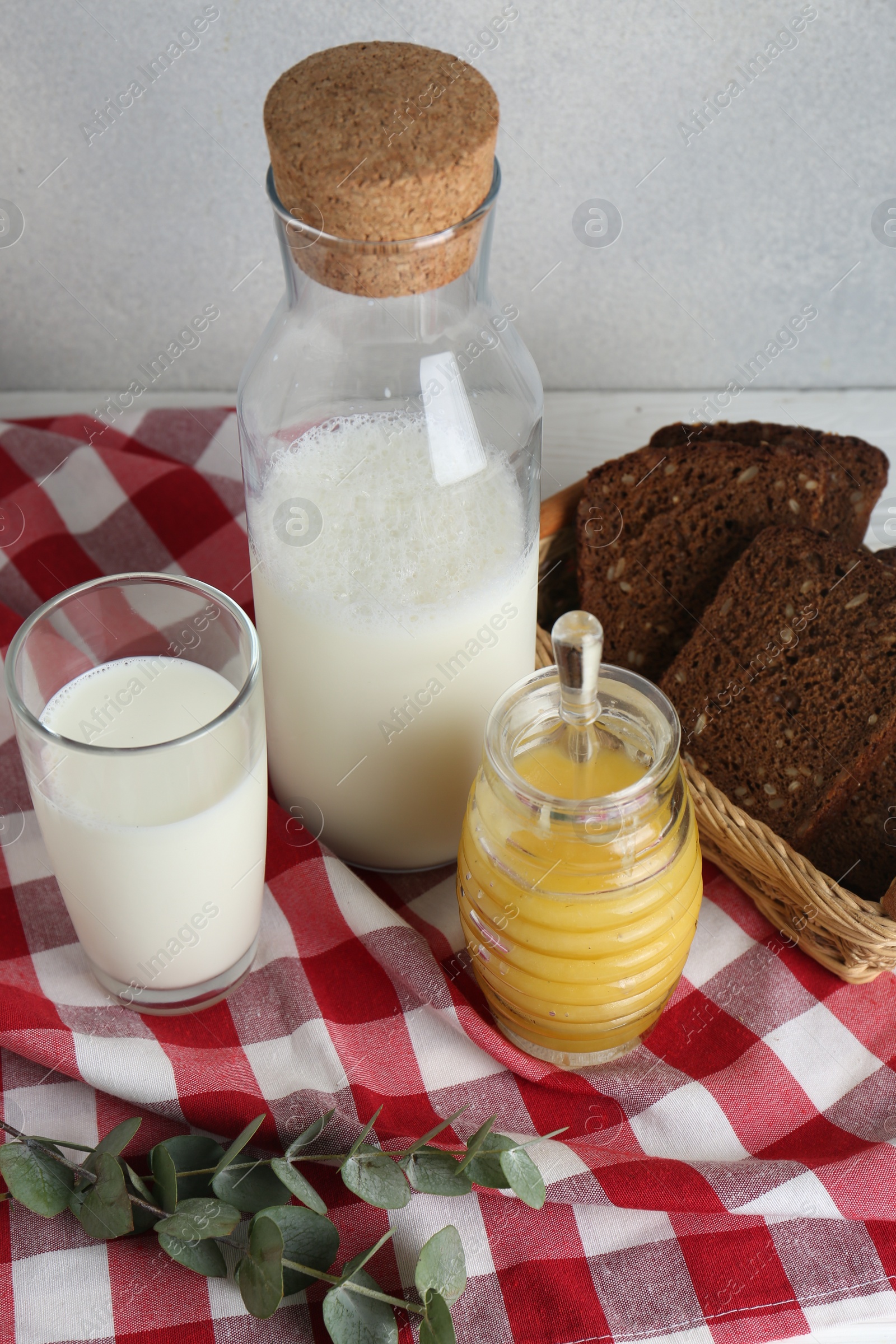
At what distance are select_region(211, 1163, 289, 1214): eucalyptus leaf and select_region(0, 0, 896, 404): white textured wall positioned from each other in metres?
0.99

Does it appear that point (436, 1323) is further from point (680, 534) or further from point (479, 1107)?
point (680, 534)

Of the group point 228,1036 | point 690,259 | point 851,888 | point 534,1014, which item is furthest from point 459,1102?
point 690,259

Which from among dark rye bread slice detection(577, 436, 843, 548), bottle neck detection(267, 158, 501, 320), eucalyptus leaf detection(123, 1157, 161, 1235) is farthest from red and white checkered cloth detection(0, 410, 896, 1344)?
bottle neck detection(267, 158, 501, 320)

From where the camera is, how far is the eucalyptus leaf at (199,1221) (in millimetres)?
818

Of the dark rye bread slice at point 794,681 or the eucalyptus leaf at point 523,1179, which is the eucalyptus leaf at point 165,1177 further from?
the dark rye bread slice at point 794,681

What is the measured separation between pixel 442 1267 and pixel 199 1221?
16 centimetres

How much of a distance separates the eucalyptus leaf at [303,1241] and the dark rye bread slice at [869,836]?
520 mm

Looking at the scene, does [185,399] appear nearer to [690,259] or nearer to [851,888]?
[690,259]

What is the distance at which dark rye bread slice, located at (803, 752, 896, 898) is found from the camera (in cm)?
108

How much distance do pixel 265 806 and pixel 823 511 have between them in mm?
650

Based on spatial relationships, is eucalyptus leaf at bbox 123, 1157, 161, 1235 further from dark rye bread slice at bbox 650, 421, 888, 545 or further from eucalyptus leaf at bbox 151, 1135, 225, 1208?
dark rye bread slice at bbox 650, 421, 888, 545

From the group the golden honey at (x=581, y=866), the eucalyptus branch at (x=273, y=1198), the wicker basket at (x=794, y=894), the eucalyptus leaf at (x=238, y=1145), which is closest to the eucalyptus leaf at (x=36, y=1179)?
the eucalyptus branch at (x=273, y=1198)

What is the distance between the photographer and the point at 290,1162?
886 mm

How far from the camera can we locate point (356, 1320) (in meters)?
0.80
